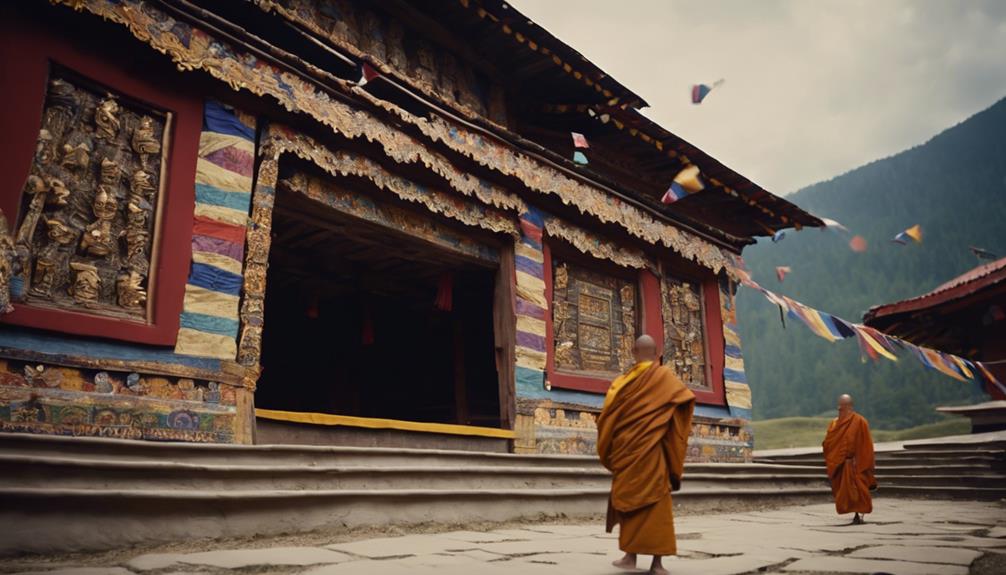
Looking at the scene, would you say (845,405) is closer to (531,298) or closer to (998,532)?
(998,532)

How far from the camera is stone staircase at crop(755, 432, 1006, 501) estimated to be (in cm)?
935

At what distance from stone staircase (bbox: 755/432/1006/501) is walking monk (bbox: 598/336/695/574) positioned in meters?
6.79

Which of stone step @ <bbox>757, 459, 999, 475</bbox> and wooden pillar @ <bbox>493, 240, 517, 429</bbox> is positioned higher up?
wooden pillar @ <bbox>493, 240, 517, 429</bbox>

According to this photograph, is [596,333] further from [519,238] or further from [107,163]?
[107,163]

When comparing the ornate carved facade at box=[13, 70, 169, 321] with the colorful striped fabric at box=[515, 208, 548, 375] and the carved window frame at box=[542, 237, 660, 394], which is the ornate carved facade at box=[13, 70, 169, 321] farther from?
the carved window frame at box=[542, 237, 660, 394]

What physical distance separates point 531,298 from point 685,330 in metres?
3.15

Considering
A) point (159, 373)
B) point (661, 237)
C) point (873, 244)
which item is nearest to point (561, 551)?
point (159, 373)

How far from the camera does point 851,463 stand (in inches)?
251

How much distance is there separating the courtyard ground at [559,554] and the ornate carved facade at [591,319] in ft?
9.30

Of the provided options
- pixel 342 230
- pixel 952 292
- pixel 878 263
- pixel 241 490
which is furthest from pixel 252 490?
pixel 878 263

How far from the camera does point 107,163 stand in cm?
417

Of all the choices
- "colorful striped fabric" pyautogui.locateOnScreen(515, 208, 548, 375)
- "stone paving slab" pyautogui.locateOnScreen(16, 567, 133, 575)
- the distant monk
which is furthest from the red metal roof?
"stone paving slab" pyautogui.locateOnScreen(16, 567, 133, 575)

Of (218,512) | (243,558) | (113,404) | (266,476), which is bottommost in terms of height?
(243,558)

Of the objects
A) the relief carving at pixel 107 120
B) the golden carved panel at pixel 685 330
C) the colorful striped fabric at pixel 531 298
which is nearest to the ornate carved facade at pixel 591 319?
the colorful striped fabric at pixel 531 298
